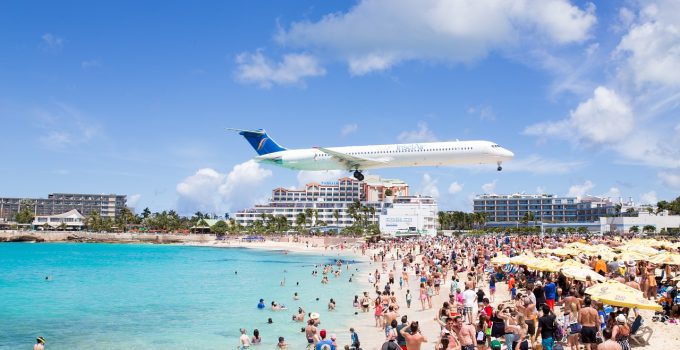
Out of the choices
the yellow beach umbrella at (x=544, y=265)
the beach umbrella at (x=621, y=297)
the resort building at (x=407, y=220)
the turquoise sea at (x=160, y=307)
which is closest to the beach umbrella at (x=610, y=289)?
the beach umbrella at (x=621, y=297)

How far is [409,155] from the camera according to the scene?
41344 mm

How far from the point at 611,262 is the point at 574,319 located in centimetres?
1216

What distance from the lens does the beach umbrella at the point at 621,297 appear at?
12.7 m

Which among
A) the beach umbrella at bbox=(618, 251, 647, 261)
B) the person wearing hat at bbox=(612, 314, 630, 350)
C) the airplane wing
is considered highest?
the airplane wing

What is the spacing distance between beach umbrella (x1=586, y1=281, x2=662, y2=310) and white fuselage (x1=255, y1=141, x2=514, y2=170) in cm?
2670

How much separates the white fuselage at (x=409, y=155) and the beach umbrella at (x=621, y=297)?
26700 millimetres

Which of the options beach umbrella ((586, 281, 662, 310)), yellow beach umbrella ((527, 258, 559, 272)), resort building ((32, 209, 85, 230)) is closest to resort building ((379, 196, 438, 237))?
yellow beach umbrella ((527, 258, 559, 272))

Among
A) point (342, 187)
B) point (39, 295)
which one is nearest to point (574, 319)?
point (39, 295)

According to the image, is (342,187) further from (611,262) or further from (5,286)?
(611,262)

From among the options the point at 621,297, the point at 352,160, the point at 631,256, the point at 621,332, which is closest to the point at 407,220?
the point at 352,160

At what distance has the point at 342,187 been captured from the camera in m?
155

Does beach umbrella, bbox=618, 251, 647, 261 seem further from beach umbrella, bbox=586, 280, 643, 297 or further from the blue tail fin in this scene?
the blue tail fin

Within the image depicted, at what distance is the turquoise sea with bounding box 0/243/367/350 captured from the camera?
2117 cm

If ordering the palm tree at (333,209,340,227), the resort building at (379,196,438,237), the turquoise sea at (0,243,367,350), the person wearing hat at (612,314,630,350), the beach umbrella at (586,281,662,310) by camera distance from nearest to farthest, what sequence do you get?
1. the person wearing hat at (612,314,630,350)
2. the beach umbrella at (586,281,662,310)
3. the turquoise sea at (0,243,367,350)
4. the resort building at (379,196,438,237)
5. the palm tree at (333,209,340,227)
